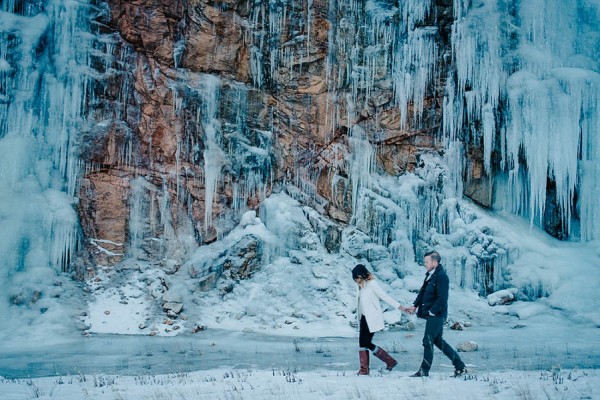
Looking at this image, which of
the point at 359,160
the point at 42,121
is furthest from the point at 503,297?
the point at 42,121

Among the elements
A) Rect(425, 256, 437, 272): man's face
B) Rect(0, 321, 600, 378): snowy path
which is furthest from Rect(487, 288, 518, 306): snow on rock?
Rect(425, 256, 437, 272): man's face

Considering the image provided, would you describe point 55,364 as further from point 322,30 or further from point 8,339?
point 322,30

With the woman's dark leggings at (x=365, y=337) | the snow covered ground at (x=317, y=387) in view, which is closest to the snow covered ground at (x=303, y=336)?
the snow covered ground at (x=317, y=387)

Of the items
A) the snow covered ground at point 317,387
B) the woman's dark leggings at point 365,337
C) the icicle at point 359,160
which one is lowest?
the snow covered ground at point 317,387

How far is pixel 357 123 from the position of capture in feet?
56.4

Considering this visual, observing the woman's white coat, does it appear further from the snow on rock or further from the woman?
the snow on rock

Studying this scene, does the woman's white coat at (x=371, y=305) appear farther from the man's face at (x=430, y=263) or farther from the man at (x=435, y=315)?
the man's face at (x=430, y=263)

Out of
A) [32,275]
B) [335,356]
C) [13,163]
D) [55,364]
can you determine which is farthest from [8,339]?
[335,356]

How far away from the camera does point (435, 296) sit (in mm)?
5480

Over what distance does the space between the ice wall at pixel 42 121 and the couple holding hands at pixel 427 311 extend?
1112 centimetres

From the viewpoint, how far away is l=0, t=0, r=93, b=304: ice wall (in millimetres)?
14164

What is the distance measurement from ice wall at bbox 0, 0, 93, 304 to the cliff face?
22.7 inches

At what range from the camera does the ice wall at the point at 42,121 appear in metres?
14.2

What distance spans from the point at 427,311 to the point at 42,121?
13643 mm
